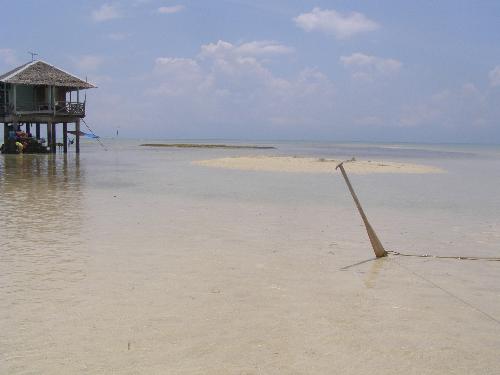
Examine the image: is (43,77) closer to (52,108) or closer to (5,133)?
(52,108)

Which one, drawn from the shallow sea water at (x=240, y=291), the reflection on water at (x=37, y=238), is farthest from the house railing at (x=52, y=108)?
the shallow sea water at (x=240, y=291)

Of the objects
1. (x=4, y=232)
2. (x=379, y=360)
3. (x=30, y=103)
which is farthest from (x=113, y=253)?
(x=30, y=103)

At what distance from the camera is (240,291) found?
5777 mm

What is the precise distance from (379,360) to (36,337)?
286cm

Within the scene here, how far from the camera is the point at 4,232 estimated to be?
8641 mm

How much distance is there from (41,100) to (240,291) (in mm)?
33611

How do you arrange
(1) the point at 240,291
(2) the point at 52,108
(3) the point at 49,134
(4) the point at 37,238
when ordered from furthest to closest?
1. (3) the point at 49,134
2. (2) the point at 52,108
3. (4) the point at 37,238
4. (1) the point at 240,291

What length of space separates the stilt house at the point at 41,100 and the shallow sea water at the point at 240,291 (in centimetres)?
2381

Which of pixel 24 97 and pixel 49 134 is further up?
pixel 24 97

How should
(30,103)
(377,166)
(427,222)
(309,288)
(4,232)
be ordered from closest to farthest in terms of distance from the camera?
(309,288) → (4,232) → (427,222) → (377,166) → (30,103)

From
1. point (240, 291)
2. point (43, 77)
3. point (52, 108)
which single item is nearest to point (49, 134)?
point (52, 108)

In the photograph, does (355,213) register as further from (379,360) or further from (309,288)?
(379,360)

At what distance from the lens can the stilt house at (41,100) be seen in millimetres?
33500

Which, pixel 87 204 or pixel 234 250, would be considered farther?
pixel 87 204
